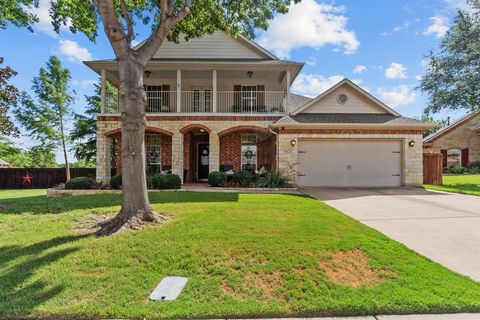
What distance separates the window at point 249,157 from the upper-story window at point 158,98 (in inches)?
197

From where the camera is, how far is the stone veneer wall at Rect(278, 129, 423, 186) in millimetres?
13578

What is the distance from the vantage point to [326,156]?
1387cm

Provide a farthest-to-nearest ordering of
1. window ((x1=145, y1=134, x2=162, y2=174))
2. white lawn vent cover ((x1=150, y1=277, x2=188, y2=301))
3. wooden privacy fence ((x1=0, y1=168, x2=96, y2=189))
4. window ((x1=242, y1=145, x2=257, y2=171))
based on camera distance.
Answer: wooden privacy fence ((x1=0, y1=168, x2=96, y2=189)) → window ((x1=145, y1=134, x2=162, y2=174)) → window ((x1=242, y1=145, x2=257, y2=171)) → white lawn vent cover ((x1=150, y1=277, x2=188, y2=301))

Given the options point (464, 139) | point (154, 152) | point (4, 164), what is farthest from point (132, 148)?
point (4, 164)

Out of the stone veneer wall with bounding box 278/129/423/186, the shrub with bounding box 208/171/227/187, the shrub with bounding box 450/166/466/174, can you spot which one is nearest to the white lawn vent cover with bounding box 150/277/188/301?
the shrub with bounding box 208/171/227/187

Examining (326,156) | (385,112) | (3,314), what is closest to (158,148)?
(326,156)

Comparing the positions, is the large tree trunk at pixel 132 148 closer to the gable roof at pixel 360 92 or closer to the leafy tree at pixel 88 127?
the gable roof at pixel 360 92

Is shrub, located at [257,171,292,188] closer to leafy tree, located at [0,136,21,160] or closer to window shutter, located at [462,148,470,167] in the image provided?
window shutter, located at [462,148,470,167]

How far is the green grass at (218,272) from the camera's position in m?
3.29

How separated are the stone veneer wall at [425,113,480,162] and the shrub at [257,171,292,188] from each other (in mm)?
19429

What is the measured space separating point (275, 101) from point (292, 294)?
14.5 metres

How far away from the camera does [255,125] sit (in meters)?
14.8

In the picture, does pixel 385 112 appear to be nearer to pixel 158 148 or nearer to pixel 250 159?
pixel 250 159

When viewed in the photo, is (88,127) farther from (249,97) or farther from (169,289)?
(169,289)
